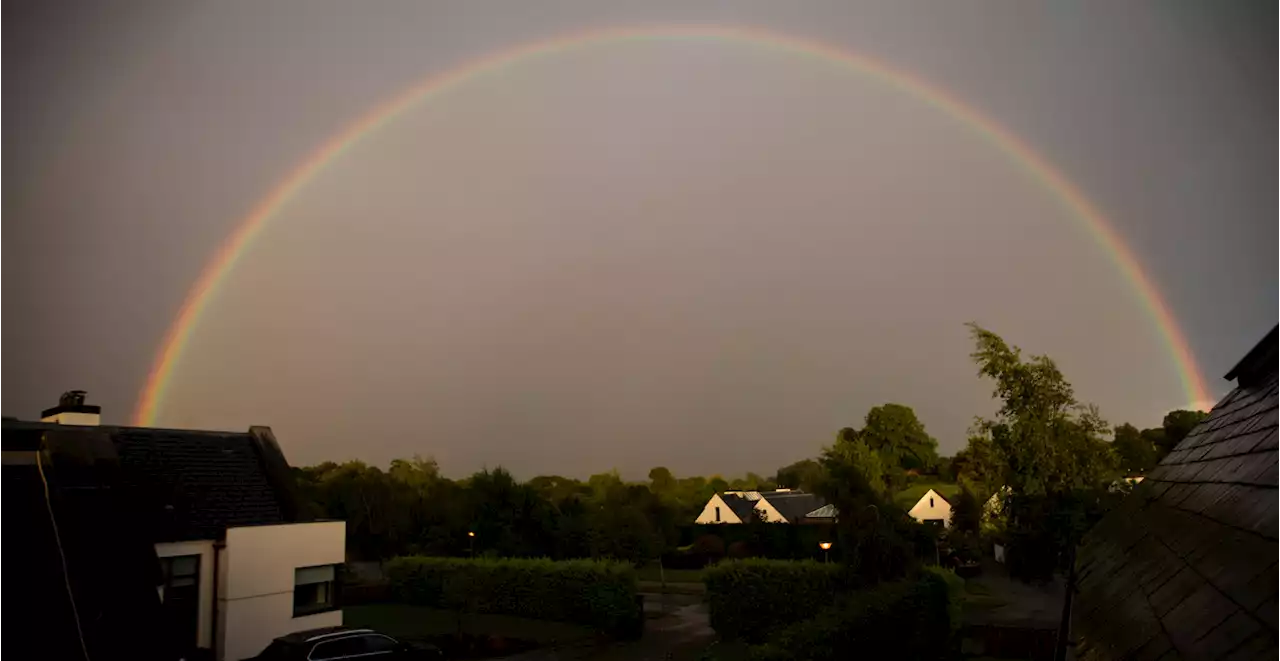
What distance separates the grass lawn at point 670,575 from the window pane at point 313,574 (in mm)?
25247

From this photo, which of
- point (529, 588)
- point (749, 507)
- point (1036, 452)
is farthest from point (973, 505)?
point (529, 588)

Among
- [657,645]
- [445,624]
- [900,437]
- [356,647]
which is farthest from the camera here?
[900,437]

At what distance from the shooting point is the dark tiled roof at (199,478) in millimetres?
19781

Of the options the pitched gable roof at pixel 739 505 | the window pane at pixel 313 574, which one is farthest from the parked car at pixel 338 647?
the pitched gable roof at pixel 739 505

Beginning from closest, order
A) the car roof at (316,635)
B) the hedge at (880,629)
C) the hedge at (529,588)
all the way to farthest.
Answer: the hedge at (880,629)
the car roof at (316,635)
the hedge at (529,588)

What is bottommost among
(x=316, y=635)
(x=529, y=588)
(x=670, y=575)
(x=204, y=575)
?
(x=670, y=575)

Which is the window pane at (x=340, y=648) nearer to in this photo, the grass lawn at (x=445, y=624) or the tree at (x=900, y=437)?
the grass lawn at (x=445, y=624)

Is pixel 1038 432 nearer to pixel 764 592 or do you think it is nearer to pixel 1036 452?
pixel 1036 452

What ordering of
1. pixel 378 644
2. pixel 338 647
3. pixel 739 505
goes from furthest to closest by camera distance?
pixel 739 505, pixel 378 644, pixel 338 647

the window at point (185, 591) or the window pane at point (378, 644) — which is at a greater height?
the window at point (185, 591)

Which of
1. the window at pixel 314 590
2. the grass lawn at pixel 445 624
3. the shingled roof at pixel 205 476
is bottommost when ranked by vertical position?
the grass lawn at pixel 445 624

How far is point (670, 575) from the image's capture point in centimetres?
4816

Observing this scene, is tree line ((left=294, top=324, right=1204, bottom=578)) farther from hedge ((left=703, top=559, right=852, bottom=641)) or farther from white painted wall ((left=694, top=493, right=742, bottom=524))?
white painted wall ((left=694, top=493, right=742, bottom=524))

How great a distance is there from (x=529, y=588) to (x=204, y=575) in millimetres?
12671
